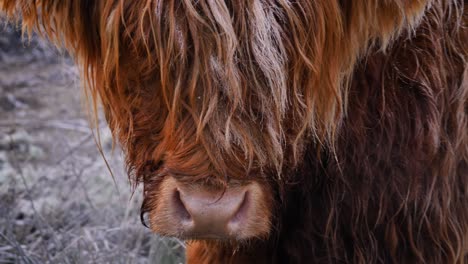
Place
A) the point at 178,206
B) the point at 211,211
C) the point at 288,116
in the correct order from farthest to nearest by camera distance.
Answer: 1. the point at 288,116
2. the point at 178,206
3. the point at 211,211

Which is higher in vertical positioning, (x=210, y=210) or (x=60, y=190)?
Answer: (x=210, y=210)

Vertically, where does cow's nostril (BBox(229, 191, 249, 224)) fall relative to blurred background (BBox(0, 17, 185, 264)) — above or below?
above

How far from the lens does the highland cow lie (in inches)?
85.1

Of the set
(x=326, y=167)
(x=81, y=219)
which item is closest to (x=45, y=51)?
(x=81, y=219)

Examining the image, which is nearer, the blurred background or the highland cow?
the highland cow

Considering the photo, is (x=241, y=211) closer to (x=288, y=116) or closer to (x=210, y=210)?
(x=210, y=210)

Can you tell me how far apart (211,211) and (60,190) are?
8.91 ft

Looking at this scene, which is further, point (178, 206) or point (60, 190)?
point (60, 190)

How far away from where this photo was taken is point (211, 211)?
2098 mm

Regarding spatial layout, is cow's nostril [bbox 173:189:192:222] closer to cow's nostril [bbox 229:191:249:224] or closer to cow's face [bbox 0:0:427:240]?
cow's face [bbox 0:0:427:240]

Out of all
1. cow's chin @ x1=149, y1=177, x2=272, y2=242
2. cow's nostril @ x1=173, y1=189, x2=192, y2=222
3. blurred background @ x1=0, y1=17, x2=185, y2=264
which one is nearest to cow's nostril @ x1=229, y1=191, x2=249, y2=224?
cow's chin @ x1=149, y1=177, x2=272, y2=242

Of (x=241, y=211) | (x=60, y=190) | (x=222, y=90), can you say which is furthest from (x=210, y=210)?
(x=60, y=190)

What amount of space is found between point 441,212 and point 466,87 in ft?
1.24

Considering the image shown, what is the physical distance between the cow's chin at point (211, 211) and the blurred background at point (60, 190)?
85cm
